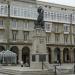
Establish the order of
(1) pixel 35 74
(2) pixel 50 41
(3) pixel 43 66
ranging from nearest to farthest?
(1) pixel 35 74 → (3) pixel 43 66 → (2) pixel 50 41

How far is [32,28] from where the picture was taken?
243 ft

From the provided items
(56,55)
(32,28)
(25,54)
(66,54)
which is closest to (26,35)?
(32,28)

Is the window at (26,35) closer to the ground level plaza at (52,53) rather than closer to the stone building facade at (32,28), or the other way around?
the stone building facade at (32,28)

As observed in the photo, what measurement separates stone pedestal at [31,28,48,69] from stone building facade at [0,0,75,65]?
88.6 ft

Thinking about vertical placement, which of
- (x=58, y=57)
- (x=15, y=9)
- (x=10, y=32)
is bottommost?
(x=58, y=57)

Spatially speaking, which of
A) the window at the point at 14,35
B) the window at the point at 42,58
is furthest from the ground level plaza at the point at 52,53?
the window at the point at 42,58

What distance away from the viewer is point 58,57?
78.3 meters

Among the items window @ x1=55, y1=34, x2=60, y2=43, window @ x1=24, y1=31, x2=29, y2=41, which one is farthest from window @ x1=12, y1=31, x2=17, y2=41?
window @ x1=55, y1=34, x2=60, y2=43

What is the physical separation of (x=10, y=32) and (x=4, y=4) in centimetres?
638

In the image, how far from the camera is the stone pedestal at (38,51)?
39812mm

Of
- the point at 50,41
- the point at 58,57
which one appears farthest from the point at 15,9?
the point at 58,57

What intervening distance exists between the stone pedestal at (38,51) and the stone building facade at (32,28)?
2699 cm

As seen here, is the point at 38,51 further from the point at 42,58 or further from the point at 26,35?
the point at 26,35

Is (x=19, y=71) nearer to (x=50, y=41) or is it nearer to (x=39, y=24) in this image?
(x=39, y=24)
